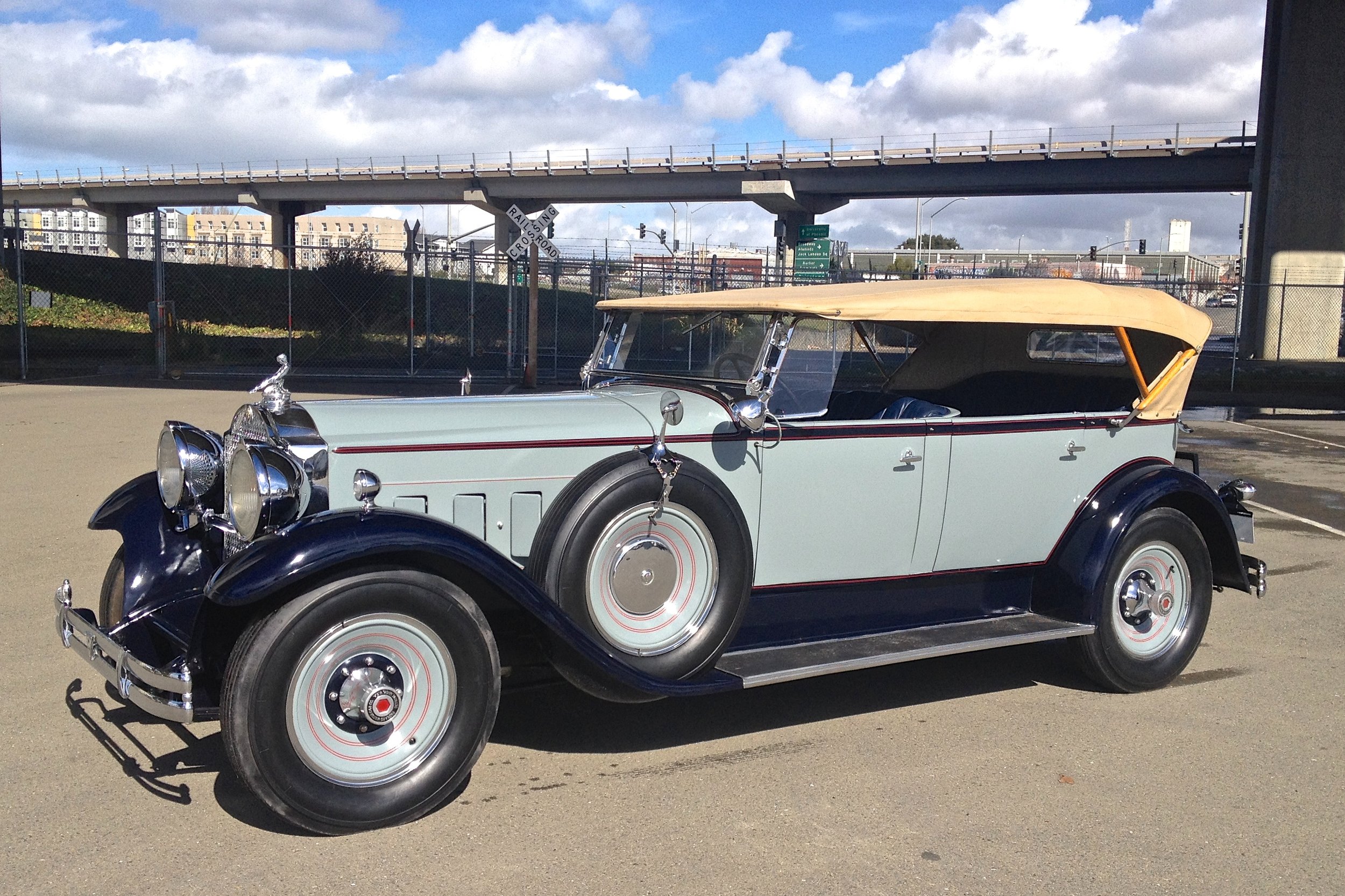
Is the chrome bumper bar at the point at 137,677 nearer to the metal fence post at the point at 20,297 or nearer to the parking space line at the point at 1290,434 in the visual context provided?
the parking space line at the point at 1290,434

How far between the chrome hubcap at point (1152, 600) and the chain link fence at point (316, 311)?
11731 millimetres

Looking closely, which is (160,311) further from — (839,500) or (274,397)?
(839,500)

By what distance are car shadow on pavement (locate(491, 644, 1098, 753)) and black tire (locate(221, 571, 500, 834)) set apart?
27.2 inches

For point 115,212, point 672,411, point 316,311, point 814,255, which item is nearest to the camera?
point 672,411

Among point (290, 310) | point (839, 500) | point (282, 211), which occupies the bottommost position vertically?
point (839, 500)

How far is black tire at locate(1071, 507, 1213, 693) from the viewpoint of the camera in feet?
15.2

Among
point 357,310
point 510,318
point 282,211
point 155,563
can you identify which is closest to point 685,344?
point 155,563

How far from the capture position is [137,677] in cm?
319

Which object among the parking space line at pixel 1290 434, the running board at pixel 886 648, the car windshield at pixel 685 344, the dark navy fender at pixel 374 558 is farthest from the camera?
the parking space line at pixel 1290 434

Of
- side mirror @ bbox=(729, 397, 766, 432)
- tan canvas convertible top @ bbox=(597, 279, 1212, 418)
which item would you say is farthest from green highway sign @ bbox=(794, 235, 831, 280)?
side mirror @ bbox=(729, 397, 766, 432)

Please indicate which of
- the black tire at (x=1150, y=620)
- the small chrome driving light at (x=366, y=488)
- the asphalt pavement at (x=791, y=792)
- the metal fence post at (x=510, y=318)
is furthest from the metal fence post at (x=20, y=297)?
the black tire at (x=1150, y=620)

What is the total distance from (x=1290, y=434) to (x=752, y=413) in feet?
43.9

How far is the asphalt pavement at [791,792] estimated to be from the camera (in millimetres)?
3057

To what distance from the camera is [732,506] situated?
12.7 ft
